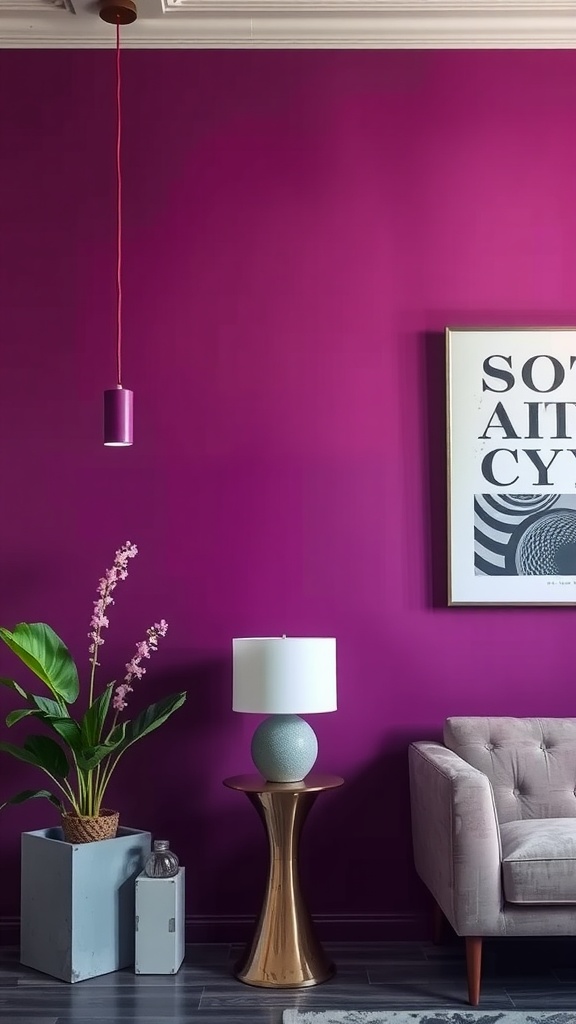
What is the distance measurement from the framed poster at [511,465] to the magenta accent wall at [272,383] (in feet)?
0.26

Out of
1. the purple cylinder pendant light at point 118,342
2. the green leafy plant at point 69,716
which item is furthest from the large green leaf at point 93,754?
the purple cylinder pendant light at point 118,342

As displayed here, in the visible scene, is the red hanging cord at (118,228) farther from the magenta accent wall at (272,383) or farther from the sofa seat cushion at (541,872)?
the sofa seat cushion at (541,872)

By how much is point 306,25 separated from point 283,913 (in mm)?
2972

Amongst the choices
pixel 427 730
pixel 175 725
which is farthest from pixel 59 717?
pixel 427 730

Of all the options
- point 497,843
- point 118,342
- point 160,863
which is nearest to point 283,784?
point 160,863

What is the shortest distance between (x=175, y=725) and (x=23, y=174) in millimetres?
2000

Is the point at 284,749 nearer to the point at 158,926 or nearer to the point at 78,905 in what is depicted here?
the point at 158,926

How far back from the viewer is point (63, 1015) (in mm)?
2854

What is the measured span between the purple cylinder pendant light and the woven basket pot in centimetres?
116

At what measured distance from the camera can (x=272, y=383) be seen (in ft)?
12.2

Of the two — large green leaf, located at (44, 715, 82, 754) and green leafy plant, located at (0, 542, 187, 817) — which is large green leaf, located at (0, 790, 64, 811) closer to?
green leafy plant, located at (0, 542, 187, 817)

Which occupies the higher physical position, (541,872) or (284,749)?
(284,749)

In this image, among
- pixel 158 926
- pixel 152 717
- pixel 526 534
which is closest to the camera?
pixel 158 926

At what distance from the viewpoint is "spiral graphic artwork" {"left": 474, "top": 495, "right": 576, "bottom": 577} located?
3652 millimetres
